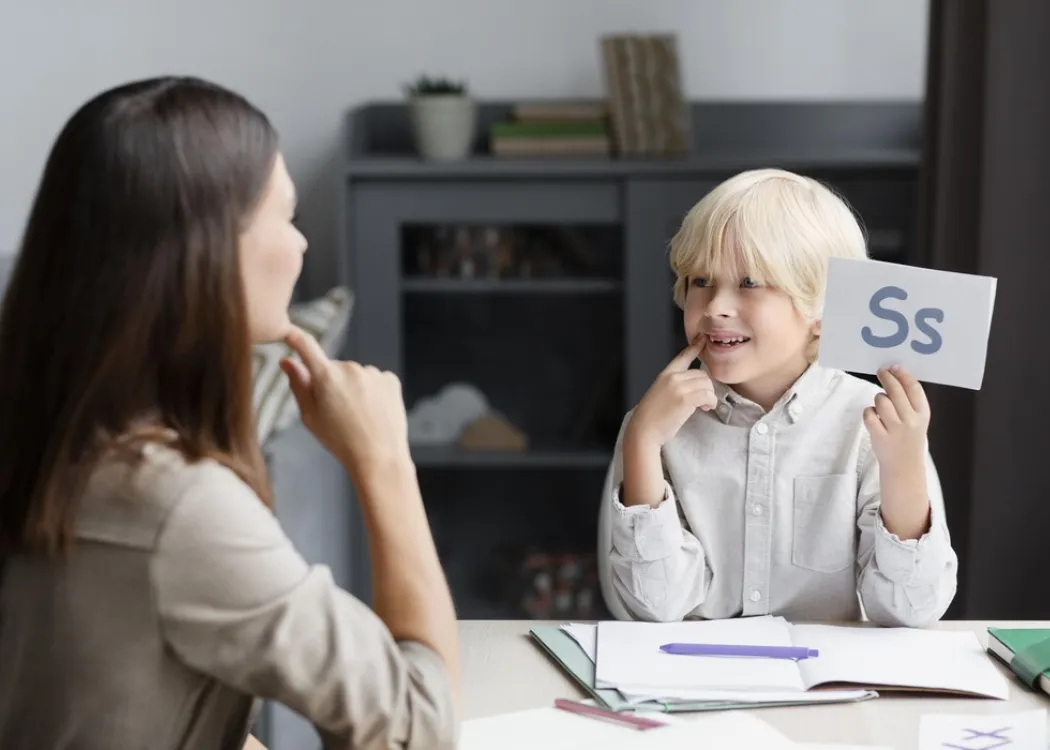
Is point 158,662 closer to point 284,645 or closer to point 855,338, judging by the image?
point 284,645

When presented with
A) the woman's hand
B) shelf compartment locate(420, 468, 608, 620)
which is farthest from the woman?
shelf compartment locate(420, 468, 608, 620)

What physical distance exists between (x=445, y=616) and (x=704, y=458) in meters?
0.52

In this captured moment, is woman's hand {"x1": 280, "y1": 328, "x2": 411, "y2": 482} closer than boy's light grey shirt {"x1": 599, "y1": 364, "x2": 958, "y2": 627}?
Yes

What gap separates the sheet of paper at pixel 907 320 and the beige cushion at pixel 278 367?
102 cm

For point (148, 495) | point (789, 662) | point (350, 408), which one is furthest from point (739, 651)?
point (148, 495)

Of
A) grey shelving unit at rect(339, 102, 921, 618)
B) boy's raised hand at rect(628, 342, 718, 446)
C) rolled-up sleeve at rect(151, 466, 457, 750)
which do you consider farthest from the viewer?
grey shelving unit at rect(339, 102, 921, 618)

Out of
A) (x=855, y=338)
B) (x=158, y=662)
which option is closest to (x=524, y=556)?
(x=855, y=338)

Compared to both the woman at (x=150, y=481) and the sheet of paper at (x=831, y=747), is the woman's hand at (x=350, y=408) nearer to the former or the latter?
the woman at (x=150, y=481)

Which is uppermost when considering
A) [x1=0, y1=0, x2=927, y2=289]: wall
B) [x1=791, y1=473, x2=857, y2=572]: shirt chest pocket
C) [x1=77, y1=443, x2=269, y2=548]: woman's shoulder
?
[x1=0, y1=0, x2=927, y2=289]: wall

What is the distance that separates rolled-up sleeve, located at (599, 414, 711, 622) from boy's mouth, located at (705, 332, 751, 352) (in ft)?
0.50

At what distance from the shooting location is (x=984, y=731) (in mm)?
1016

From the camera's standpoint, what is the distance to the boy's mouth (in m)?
1.33

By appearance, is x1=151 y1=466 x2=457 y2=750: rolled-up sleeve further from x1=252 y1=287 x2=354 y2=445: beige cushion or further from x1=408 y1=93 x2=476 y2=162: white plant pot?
x1=408 y1=93 x2=476 y2=162: white plant pot

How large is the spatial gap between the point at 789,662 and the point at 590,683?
175 millimetres
